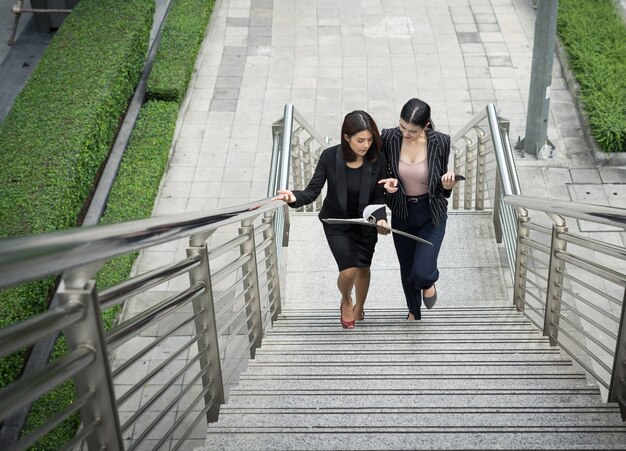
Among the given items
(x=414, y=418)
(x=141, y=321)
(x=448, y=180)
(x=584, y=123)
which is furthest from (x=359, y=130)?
(x=584, y=123)

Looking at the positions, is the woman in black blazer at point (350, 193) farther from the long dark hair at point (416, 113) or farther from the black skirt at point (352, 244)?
the long dark hair at point (416, 113)

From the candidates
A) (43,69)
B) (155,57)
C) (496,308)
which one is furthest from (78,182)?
(496,308)

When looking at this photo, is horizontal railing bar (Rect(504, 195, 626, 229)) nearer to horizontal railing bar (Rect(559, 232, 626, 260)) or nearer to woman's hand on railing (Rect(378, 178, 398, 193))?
horizontal railing bar (Rect(559, 232, 626, 260))

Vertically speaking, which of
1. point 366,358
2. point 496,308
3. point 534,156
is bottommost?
point 534,156

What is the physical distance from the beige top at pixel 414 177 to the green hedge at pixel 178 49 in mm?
6795

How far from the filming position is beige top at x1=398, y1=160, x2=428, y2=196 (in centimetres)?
554

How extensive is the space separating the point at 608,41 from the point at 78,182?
7638mm

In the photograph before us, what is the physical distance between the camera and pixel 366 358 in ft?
16.9

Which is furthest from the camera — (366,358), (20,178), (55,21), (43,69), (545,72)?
(55,21)

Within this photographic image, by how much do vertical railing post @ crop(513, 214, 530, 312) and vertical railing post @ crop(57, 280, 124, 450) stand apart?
3739mm

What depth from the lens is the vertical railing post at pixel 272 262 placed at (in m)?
5.71

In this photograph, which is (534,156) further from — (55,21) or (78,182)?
(55,21)

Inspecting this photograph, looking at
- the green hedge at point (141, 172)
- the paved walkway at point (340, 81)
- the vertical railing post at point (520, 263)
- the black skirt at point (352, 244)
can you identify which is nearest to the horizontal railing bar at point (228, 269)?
the black skirt at point (352, 244)

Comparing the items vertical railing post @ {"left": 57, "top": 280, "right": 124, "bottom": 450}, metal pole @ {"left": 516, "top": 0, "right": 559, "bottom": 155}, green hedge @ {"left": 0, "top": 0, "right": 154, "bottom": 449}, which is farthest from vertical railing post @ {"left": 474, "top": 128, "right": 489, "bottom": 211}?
vertical railing post @ {"left": 57, "top": 280, "right": 124, "bottom": 450}
